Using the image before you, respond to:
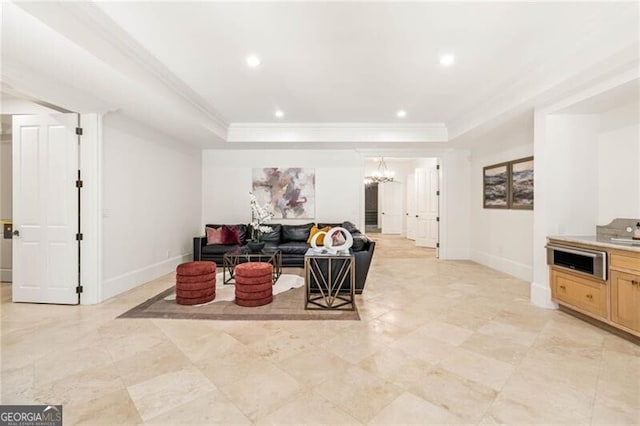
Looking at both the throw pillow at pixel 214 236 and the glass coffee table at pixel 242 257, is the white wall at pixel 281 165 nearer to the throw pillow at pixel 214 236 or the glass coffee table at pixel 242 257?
the throw pillow at pixel 214 236

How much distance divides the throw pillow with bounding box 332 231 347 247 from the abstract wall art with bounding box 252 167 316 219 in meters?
2.86

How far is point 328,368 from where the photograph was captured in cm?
216

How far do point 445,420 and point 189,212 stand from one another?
231 inches

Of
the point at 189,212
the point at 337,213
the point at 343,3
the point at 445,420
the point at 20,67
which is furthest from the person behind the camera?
the point at 337,213

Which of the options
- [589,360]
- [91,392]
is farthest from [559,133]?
[91,392]

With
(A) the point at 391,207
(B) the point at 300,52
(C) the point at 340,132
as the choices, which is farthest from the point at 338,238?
(A) the point at 391,207

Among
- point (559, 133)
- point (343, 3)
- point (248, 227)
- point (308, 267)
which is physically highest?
point (343, 3)

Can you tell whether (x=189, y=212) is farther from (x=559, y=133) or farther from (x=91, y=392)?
(x=559, y=133)

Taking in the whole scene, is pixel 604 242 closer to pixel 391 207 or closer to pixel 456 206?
pixel 456 206

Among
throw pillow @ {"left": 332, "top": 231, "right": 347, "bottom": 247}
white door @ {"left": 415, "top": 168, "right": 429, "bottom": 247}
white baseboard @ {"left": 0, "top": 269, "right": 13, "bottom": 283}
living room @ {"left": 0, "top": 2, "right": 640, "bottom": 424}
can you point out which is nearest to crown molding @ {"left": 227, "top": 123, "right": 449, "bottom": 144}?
living room @ {"left": 0, "top": 2, "right": 640, "bottom": 424}

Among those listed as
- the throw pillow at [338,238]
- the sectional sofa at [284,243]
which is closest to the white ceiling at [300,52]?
the throw pillow at [338,238]

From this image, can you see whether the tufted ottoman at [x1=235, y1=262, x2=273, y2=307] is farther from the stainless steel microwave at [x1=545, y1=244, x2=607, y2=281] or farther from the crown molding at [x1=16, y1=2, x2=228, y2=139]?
the stainless steel microwave at [x1=545, y1=244, x2=607, y2=281]

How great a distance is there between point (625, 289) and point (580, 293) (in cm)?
44

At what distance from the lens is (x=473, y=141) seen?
5.63 m
